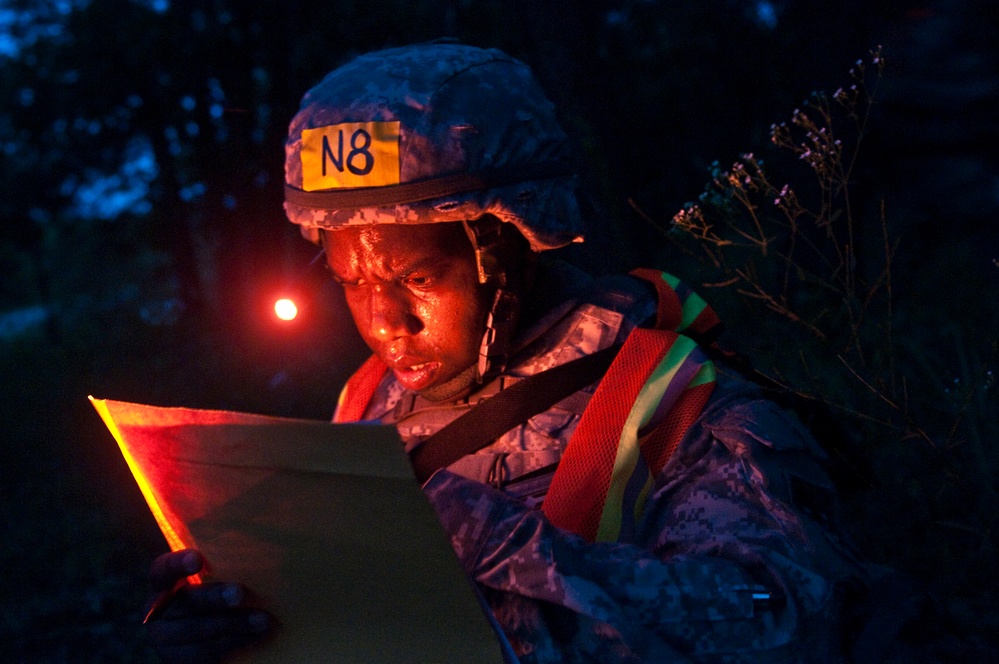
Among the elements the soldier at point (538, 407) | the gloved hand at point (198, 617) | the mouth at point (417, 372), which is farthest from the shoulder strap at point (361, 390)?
the gloved hand at point (198, 617)

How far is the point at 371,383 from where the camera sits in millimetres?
2680

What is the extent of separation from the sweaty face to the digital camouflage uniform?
41 centimetres

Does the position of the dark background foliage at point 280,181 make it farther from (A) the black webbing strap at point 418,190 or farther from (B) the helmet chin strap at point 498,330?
(B) the helmet chin strap at point 498,330

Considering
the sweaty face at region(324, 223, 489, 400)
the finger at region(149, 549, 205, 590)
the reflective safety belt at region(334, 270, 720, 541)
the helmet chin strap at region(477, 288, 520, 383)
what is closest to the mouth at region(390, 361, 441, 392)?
the sweaty face at region(324, 223, 489, 400)

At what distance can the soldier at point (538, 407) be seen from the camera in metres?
1.55

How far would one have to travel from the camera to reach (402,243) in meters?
2.02

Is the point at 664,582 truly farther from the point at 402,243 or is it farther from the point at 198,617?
the point at 402,243

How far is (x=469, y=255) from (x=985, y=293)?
3.40 metres

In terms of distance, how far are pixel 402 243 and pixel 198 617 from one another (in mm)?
897

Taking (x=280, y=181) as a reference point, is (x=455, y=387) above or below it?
above

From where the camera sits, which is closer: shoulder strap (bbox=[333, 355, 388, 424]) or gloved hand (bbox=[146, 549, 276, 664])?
gloved hand (bbox=[146, 549, 276, 664])

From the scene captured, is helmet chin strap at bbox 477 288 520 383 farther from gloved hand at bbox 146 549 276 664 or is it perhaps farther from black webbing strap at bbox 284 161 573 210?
gloved hand at bbox 146 549 276 664

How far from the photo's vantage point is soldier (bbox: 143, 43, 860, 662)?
1.55m

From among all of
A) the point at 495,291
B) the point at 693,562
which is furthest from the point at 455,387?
the point at 693,562
